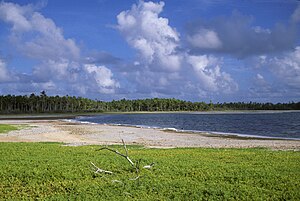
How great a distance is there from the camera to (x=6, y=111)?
172 metres

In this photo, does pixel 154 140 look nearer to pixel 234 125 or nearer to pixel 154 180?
pixel 154 180

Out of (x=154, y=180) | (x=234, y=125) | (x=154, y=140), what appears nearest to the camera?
(x=154, y=180)

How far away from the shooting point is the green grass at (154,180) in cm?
1198

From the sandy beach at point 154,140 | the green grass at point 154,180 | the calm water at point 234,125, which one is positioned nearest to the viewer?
the green grass at point 154,180

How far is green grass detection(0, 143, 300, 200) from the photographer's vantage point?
11977 millimetres

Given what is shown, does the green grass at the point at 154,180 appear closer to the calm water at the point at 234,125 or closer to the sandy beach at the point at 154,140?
the sandy beach at the point at 154,140

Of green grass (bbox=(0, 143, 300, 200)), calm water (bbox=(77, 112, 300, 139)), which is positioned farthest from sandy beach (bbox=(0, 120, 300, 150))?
calm water (bbox=(77, 112, 300, 139))

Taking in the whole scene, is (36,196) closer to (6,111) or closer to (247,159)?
(247,159)

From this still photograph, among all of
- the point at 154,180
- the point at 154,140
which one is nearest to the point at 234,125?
the point at 154,140

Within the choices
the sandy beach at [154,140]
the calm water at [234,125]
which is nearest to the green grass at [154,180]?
the sandy beach at [154,140]

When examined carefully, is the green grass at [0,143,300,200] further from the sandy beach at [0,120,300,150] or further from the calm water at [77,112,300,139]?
the calm water at [77,112,300,139]

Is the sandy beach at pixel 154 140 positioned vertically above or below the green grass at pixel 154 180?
below

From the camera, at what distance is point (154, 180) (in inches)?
543

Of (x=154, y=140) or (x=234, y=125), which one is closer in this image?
(x=154, y=140)
